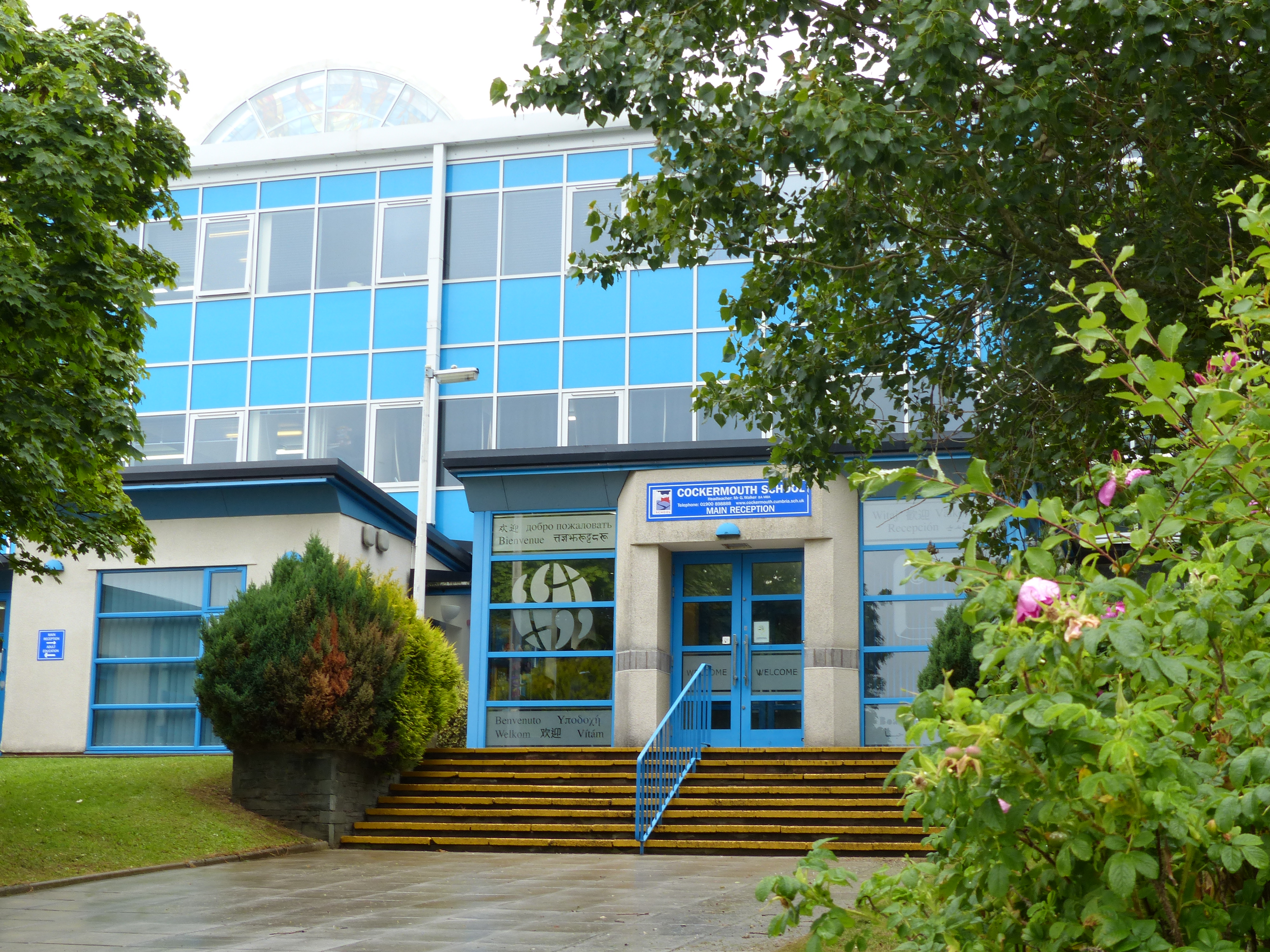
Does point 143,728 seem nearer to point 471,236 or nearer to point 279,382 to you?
point 279,382

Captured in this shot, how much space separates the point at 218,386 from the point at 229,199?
4.06 meters

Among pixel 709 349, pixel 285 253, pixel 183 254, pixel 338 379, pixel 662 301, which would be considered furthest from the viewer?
pixel 183 254

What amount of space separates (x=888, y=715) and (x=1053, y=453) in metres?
8.20

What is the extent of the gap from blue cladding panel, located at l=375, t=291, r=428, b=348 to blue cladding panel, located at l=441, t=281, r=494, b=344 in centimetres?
38

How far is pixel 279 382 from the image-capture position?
25.5 metres

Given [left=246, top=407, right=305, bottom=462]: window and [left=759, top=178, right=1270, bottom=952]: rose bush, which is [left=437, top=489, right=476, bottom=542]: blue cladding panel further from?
[left=759, top=178, right=1270, bottom=952]: rose bush

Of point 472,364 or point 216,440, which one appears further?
point 216,440

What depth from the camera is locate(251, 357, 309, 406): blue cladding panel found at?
1000 inches

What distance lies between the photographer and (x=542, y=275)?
80.6ft

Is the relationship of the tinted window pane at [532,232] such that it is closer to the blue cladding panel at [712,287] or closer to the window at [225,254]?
the blue cladding panel at [712,287]

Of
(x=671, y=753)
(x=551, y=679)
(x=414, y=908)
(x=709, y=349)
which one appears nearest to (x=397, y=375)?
(x=709, y=349)

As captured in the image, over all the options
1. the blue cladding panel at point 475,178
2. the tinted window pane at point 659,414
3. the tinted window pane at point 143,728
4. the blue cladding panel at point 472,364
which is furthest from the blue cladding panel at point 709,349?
the tinted window pane at point 143,728

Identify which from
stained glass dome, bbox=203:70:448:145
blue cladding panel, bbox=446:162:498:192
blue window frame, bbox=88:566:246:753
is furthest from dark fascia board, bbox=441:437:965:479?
stained glass dome, bbox=203:70:448:145

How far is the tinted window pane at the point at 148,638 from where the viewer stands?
1827cm
